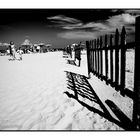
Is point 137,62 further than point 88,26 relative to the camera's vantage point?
No

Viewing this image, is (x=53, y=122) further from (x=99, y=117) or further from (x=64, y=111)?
(x=99, y=117)

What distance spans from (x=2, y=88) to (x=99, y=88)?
2916 millimetres

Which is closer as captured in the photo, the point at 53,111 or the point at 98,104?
the point at 53,111

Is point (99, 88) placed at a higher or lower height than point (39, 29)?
lower

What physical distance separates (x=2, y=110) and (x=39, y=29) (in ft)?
11.0

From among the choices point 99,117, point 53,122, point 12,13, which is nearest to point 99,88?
point 99,117

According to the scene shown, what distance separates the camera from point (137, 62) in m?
1.96
